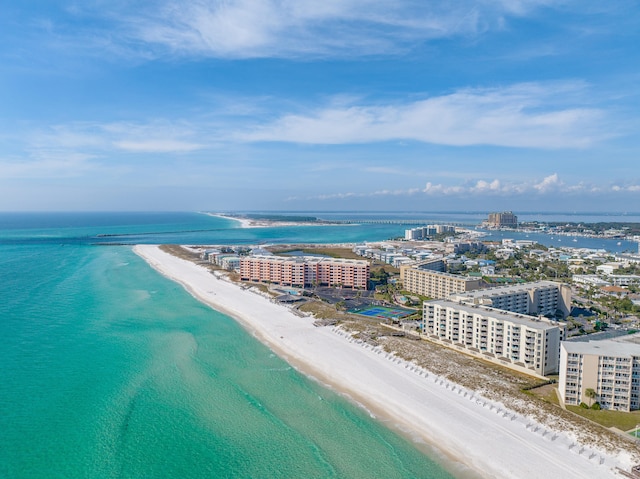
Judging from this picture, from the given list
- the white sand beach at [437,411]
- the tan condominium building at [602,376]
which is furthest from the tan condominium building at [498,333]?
the white sand beach at [437,411]

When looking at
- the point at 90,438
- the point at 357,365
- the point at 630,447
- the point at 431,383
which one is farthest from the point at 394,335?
the point at 90,438

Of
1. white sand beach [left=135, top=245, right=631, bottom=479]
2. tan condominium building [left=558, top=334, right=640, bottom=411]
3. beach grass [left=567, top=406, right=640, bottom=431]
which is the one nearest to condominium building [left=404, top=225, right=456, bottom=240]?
white sand beach [left=135, top=245, right=631, bottom=479]

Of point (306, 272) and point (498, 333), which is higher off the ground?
point (306, 272)

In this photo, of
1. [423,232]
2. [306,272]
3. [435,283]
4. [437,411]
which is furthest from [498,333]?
[423,232]

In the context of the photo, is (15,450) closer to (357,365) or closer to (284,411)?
(284,411)

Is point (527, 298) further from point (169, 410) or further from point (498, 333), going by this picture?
point (169, 410)

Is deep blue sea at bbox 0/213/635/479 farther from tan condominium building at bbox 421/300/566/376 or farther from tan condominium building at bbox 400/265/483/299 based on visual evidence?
tan condominium building at bbox 400/265/483/299
